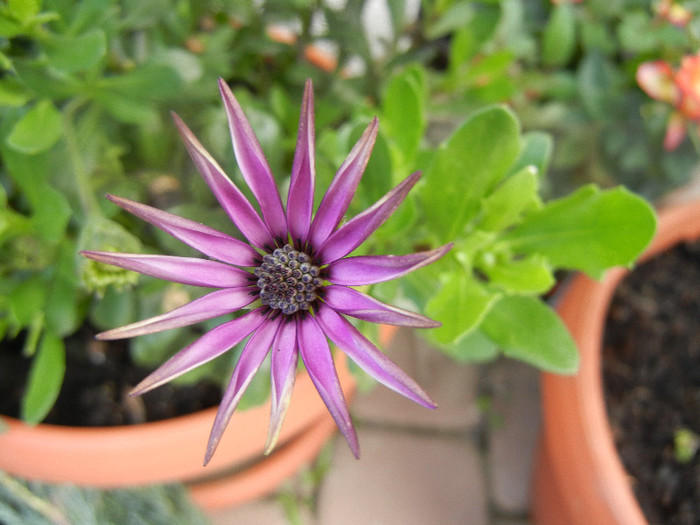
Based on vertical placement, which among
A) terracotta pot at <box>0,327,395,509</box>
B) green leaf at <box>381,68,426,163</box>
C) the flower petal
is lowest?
terracotta pot at <box>0,327,395,509</box>

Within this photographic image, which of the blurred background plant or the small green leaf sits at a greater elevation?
the blurred background plant

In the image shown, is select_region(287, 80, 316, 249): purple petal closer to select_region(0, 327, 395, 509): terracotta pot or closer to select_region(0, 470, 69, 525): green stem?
select_region(0, 327, 395, 509): terracotta pot

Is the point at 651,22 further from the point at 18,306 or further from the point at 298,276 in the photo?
the point at 18,306

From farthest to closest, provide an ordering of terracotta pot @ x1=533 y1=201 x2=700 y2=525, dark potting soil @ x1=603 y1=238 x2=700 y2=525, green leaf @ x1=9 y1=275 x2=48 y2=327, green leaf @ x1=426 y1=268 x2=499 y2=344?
dark potting soil @ x1=603 y1=238 x2=700 y2=525
terracotta pot @ x1=533 y1=201 x2=700 y2=525
green leaf @ x1=9 y1=275 x2=48 y2=327
green leaf @ x1=426 y1=268 x2=499 y2=344

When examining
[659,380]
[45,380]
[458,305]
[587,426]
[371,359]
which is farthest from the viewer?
[659,380]

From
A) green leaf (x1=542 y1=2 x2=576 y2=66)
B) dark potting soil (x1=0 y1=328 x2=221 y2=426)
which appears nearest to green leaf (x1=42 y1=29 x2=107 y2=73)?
dark potting soil (x1=0 y1=328 x2=221 y2=426)

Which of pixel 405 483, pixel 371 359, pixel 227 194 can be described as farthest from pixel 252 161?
pixel 405 483

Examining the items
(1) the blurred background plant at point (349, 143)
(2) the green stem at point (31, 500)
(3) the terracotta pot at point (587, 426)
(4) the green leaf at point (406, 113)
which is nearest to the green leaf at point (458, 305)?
(1) the blurred background plant at point (349, 143)

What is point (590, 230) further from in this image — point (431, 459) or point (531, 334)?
point (431, 459)
